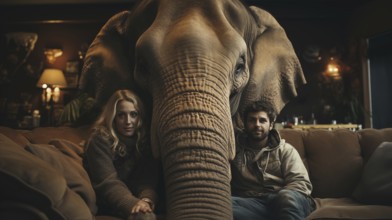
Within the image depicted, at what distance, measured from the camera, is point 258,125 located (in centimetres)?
237

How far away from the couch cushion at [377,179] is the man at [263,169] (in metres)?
0.35

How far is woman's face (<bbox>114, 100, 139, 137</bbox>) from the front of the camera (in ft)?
7.03

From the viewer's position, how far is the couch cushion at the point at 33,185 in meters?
1.28

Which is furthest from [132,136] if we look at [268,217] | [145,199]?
[268,217]

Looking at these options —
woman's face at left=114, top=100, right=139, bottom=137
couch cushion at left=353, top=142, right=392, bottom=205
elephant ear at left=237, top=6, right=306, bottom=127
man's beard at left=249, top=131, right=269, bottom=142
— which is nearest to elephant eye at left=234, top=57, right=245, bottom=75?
elephant ear at left=237, top=6, right=306, bottom=127

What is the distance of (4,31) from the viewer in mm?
8695

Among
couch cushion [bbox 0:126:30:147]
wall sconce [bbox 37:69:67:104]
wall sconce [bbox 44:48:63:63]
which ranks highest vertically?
wall sconce [bbox 44:48:63:63]

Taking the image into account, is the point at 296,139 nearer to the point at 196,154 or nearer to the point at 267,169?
the point at 267,169

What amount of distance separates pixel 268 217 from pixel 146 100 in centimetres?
81

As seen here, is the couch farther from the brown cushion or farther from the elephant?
the elephant

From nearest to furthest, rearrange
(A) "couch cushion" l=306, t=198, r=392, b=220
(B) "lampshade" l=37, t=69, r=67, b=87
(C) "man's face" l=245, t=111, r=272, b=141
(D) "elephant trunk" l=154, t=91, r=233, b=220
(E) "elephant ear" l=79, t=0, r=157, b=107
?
1. (D) "elephant trunk" l=154, t=91, r=233, b=220
2. (A) "couch cushion" l=306, t=198, r=392, b=220
3. (C) "man's face" l=245, t=111, r=272, b=141
4. (E) "elephant ear" l=79, t=0, r=157, b=107
5. (B) "lampshade" l=37, t=69, r=67, b=87

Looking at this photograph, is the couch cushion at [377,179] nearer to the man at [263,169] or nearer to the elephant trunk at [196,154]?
Result: the man at [263,169]

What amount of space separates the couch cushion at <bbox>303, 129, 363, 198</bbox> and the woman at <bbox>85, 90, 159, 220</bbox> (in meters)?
1.07

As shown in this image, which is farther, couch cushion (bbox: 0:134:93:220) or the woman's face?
the woman's face
